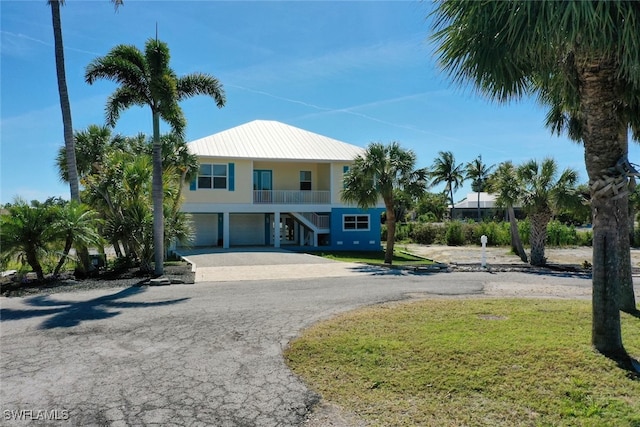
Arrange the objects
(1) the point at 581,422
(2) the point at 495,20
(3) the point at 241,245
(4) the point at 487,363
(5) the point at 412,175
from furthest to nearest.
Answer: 1. (3) the point at 241,245
2. (5) the point at 412,175
3. (2) the point at 495,20
4. (4) the point at 487,363
5. (1) the point at 581,422

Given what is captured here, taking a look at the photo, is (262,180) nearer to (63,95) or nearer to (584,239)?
(63,95)

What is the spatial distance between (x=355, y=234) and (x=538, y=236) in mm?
Answer: 11313

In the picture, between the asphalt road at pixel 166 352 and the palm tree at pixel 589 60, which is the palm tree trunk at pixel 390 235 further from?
the palm tree at pixel 589 60

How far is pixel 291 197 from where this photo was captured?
91.5 ft

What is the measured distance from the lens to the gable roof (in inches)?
1050

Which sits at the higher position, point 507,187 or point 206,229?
point 507,187

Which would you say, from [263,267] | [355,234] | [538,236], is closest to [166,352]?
[263,267]

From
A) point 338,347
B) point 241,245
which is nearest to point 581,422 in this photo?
point 338,347

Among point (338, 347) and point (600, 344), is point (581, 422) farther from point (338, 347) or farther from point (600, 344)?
point (338, 347)

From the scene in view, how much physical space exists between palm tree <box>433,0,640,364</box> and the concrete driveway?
33.5ft

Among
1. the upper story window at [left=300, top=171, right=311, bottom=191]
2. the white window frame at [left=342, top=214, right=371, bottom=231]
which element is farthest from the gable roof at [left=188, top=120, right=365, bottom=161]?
the white window frame at [left=342, top=214, right=371, bottom=231]

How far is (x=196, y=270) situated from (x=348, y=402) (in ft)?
42.9

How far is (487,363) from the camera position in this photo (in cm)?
541

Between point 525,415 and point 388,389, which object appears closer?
point 525,415
